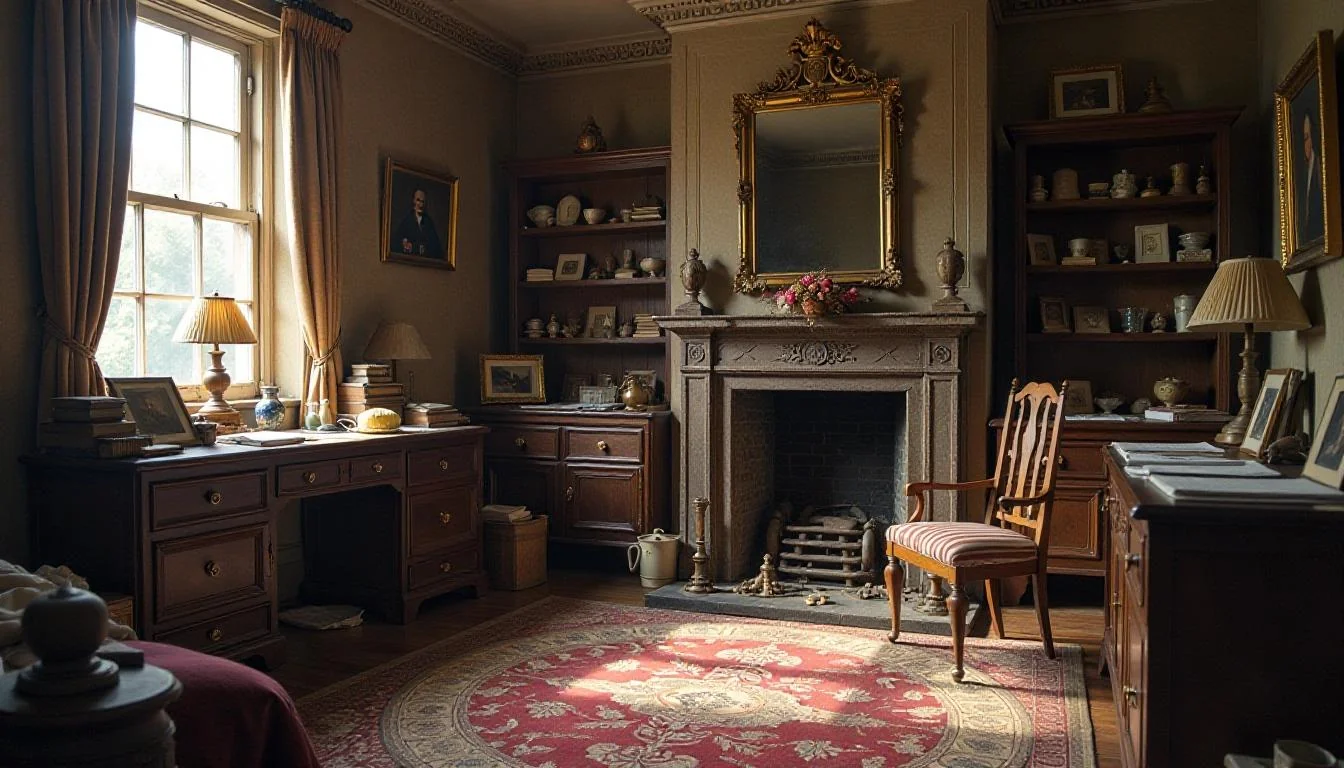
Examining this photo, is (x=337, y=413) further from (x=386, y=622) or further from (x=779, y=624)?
(x=779, y=624)

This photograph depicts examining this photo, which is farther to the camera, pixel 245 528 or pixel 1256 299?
pixel 245 528

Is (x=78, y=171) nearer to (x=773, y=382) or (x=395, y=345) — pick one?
(x=395, y=345)

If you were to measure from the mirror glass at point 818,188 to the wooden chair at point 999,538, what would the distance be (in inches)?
49.9

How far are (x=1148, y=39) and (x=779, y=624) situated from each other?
3739 mm

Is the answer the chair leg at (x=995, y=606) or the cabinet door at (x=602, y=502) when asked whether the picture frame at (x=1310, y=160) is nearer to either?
the chair leg at (x=995, y=606)

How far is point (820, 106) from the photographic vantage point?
17.7ft

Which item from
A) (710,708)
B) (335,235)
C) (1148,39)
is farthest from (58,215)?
(1148,39)

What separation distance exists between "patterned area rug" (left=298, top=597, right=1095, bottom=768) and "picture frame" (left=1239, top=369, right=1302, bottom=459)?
1.10 metres

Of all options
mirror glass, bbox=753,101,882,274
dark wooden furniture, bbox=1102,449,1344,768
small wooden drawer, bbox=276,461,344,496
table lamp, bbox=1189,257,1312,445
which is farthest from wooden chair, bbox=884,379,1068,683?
small wooden drawer, bbox=276,461,344,496

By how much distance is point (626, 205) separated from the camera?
6512mm

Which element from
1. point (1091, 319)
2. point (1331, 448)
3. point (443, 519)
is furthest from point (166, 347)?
point (1091, 319)

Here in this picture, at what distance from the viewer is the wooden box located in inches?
213

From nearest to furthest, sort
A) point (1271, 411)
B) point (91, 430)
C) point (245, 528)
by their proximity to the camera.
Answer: point (1271, 411), point (91, 430), point (245, 528)

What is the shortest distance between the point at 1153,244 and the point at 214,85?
4.85 metres
